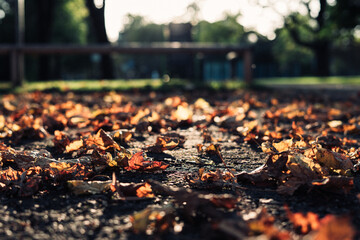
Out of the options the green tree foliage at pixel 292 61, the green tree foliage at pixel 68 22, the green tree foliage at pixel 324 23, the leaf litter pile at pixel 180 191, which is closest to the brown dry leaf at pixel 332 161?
the leaf litter pile at pixel 180 191

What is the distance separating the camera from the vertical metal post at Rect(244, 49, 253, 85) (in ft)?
29.7

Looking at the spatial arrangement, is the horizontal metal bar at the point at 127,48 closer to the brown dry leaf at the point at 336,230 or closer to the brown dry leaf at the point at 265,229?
the brown dry leaf at the point at 265,229

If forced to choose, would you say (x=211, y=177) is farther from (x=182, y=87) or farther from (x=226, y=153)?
(x=182, y=87)

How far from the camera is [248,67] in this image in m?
9.18

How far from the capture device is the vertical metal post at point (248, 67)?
29.7 ft

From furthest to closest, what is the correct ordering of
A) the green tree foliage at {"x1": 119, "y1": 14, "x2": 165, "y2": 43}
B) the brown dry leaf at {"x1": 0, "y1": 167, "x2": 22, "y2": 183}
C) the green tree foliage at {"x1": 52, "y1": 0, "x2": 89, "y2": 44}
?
the green tree foliage at {"x1": 119, "y1": 14, "x2": 165, "y2": 43}, the green tree foliage at {"x1": 52, "y1": 0, "x2": 89, "y2": 44}, the brown dry leaf at {"x1": 0, "y1": 167, "x2": 22, "y2": 183}

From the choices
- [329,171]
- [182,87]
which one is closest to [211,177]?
[329,171]

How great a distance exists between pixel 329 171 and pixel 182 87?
20.7ft

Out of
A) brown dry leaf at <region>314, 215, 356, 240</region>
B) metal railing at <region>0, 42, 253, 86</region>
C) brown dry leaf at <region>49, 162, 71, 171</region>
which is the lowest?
brown dry leaf at <region>49, 162, 71, 171</region>

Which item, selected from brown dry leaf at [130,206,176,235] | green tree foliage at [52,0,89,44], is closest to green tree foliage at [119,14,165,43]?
green tree foliage at [52,0,89,44]

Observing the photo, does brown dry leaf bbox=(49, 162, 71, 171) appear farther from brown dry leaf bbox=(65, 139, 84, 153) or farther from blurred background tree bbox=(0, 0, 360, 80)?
blurred background tree bbox=(0, 0, 360, 80)

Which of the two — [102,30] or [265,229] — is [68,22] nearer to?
[102,30]

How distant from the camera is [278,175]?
67.6 inches

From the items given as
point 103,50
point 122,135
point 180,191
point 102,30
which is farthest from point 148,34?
point 180,191
